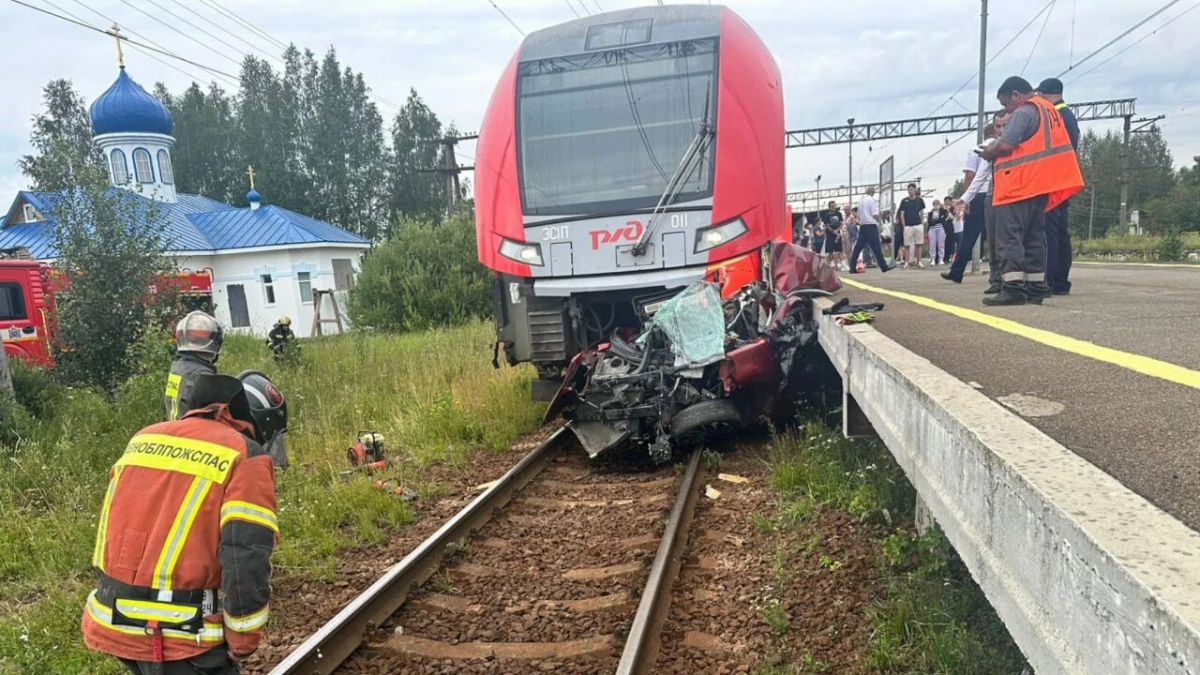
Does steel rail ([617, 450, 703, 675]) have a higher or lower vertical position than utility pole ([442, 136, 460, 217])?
lower

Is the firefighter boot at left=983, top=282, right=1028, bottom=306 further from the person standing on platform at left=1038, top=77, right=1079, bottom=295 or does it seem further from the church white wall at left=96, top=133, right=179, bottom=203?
the church white wall at left=96, top=133, right=179, bottom=203

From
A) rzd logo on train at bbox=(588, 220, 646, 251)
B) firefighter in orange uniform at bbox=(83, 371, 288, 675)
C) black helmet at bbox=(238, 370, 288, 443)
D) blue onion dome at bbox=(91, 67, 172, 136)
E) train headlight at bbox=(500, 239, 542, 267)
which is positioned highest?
blue onion dome at bbox=(91, 67, 172, 136)

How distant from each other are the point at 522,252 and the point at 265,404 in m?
3.47

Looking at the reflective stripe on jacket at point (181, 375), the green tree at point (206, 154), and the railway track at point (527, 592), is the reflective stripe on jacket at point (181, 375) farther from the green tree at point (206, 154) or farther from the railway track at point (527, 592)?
the green tree at point (206, 154)

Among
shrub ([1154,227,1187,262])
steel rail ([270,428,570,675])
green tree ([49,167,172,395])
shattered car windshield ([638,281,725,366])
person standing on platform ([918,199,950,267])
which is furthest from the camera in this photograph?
shrub ([1154,227,1187,262])

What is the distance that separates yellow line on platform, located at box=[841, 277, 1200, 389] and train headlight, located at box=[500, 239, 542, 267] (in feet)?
10.9

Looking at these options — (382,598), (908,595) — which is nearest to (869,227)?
(908,595)

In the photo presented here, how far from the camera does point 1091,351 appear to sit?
12.0 ft

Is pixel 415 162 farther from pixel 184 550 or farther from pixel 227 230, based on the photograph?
pixel 184 550

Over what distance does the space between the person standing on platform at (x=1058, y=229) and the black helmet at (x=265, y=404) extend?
5.70 meters

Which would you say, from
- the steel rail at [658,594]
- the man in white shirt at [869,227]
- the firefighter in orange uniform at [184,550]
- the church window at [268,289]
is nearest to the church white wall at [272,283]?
the church window at [268,289]

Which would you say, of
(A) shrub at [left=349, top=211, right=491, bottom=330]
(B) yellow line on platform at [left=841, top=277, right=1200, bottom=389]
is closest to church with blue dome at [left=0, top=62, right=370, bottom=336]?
(A) shrub at [left=349, top=211, right=491, bottom=330]

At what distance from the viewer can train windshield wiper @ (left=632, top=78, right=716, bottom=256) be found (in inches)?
245

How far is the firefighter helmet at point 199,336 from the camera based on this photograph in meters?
3.46
